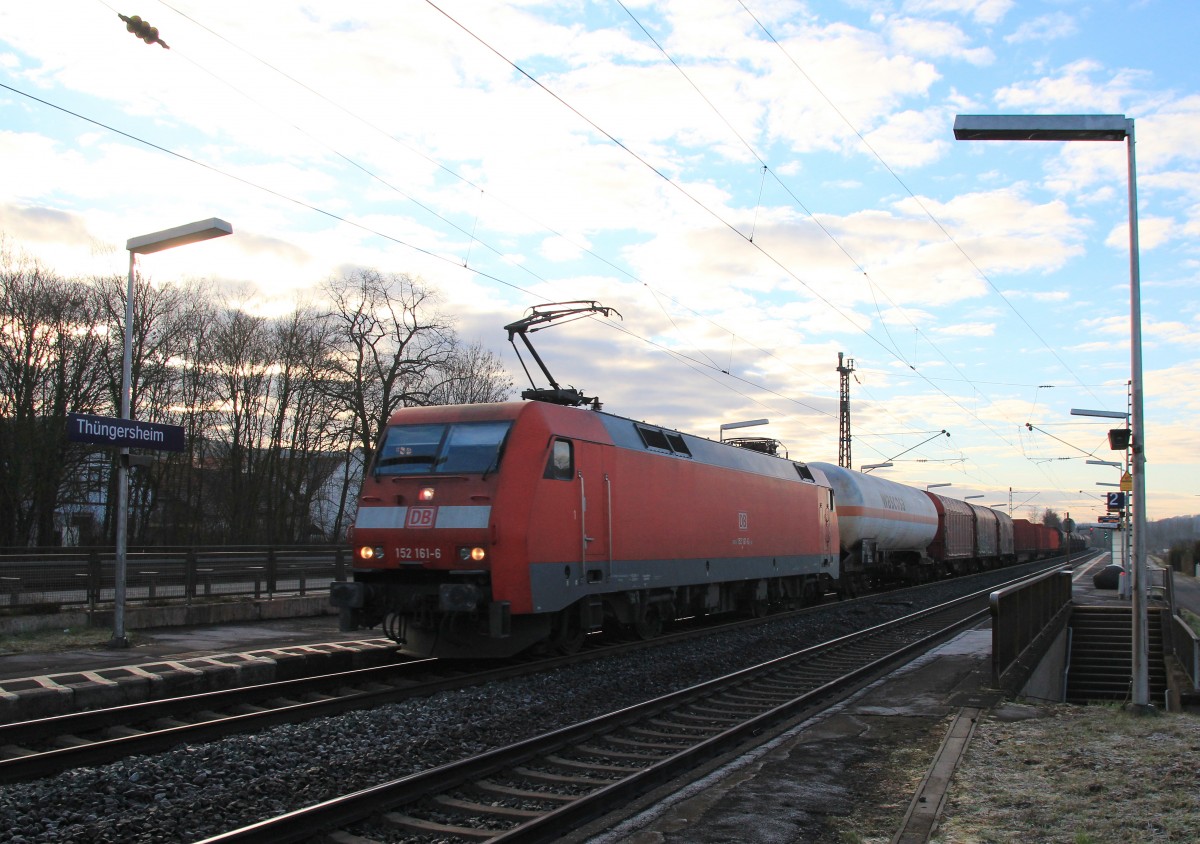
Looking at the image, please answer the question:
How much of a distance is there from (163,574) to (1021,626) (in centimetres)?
1427

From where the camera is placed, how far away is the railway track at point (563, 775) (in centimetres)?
570

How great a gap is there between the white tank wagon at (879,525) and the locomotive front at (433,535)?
1585 centimetres

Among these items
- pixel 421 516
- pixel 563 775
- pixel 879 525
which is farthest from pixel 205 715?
pixel 879 525

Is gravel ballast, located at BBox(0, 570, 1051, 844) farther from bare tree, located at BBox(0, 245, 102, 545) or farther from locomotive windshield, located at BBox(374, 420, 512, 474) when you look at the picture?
bare tree, located at BBox(0, 245, 102, 545)

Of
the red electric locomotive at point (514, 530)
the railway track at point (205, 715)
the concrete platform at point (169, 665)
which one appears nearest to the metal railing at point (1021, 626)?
the red electric locomotive at point (514, 530)

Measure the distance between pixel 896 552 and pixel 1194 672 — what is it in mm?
13456

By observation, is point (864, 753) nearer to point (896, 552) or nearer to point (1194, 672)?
point (1194, 672)

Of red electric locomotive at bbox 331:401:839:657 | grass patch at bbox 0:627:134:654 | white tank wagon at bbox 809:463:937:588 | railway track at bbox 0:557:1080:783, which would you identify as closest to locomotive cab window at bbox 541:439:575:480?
red electric locomotive at bbox 331:401:839:657

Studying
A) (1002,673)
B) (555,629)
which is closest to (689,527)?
(555,629)

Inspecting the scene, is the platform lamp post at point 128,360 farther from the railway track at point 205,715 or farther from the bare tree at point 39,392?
the bare tree at point 39,392

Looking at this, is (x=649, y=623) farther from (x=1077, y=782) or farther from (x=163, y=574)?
(x=1077, y=782)

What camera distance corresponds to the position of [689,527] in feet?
51.5

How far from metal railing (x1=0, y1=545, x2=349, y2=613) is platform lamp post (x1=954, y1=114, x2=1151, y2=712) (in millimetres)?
14391

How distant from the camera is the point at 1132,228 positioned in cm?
1045
